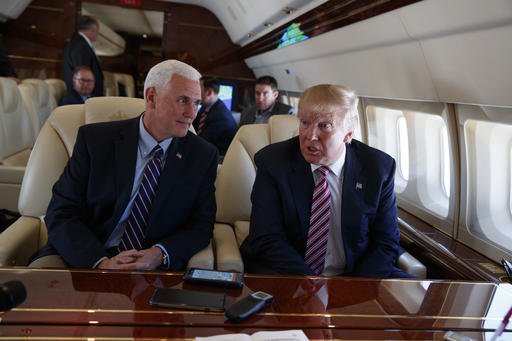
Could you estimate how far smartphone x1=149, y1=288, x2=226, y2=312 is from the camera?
1376 mm

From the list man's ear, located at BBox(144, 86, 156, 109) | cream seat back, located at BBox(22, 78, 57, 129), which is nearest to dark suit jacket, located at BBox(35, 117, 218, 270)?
man's ear, located at BBox(144, 86, 156, 109)

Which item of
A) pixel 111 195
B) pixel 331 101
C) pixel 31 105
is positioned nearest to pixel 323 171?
pixel 331 101

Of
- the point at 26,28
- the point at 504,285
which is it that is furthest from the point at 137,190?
the point at 26,28

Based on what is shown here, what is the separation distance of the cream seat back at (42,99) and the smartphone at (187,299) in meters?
5.34

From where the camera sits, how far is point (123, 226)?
7.29ft

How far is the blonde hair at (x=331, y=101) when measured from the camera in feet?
6.82

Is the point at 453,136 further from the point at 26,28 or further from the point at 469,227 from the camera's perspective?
the point at 26,28

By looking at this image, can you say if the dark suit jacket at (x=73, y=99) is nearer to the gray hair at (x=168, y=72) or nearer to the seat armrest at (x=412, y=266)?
the gray hair at (x=168, y=72)

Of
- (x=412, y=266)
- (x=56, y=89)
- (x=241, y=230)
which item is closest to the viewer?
(x=412, y=266)

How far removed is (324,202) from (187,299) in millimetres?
935

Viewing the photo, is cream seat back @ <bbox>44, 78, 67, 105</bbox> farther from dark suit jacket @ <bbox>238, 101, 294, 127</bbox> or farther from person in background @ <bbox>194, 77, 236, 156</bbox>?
dark suit jacket @ <bbox>238, 101, 294, 127</bbox>

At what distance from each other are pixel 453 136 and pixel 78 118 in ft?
6.94

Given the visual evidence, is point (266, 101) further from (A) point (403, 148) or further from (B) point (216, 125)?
(A) point (403, 148)

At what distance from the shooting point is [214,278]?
1.56 m
